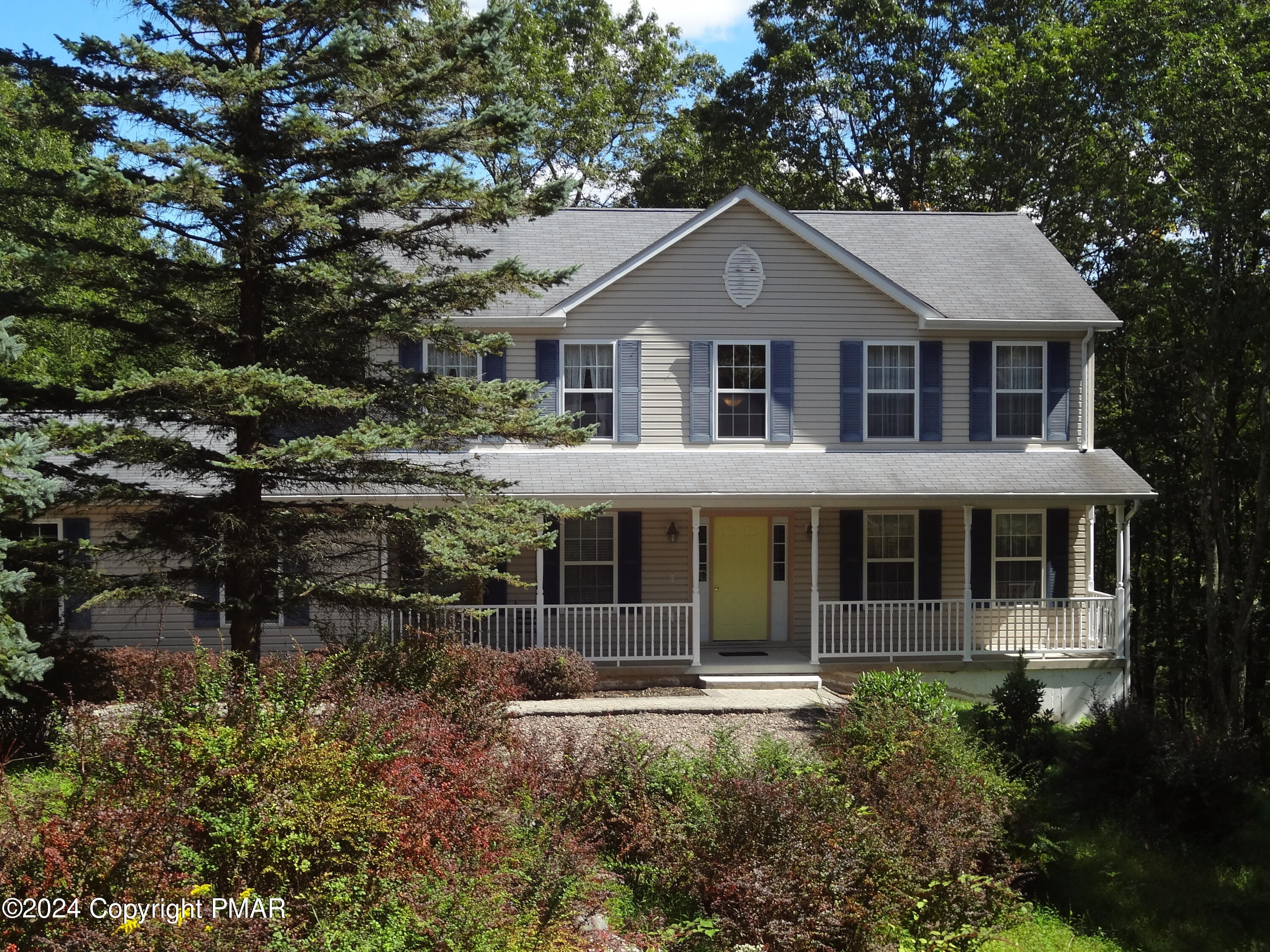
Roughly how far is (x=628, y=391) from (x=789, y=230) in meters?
3.60

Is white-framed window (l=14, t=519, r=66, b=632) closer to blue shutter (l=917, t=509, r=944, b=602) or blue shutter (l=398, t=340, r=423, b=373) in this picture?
blue shutter (l=398, t=340, r=423, b=373)

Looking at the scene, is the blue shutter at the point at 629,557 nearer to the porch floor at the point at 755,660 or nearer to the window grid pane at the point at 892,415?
the porch floor at the point at 755,660

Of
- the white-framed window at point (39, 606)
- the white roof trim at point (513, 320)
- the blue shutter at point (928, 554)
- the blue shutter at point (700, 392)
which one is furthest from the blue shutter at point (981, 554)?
the white-framed window at point (39, 606)

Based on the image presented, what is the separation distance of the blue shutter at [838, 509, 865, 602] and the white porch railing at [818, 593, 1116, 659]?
0.30 metres

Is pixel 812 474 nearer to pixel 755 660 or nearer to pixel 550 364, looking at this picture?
pixel 755 660

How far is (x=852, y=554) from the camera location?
54.9 feet

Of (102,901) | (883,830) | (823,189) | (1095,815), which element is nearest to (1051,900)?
(1095,815)

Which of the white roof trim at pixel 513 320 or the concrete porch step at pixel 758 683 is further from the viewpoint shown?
the white roof trim at pixel 513 320

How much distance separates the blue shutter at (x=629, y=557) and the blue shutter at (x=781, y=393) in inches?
99.7

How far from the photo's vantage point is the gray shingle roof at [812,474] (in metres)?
15.2

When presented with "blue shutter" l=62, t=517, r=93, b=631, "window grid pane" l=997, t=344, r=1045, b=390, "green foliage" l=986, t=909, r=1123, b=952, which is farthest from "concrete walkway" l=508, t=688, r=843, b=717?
"blue shutter" l=62, t=517, r=93, b=631

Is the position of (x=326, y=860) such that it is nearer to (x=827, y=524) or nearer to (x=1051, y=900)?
(x=1051, y=900)

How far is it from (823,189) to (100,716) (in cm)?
2694

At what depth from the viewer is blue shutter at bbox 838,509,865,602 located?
1667 cm
